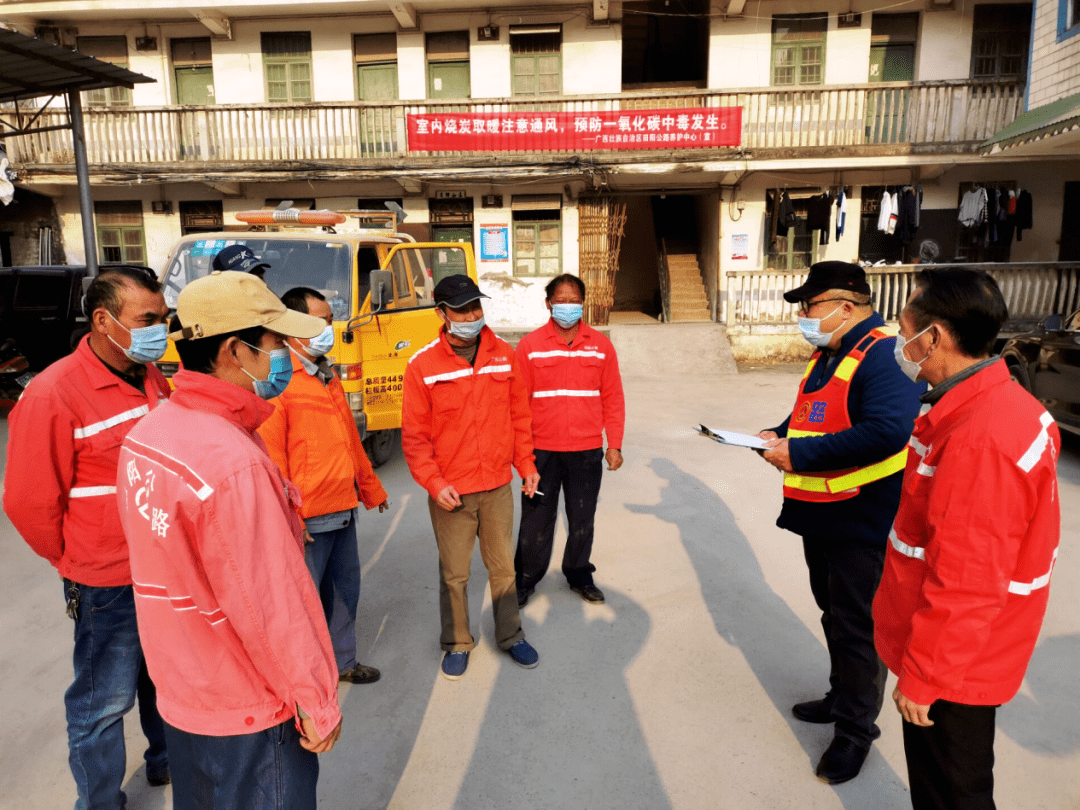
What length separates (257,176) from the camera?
1342 centimetres

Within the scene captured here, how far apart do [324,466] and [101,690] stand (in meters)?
1.12

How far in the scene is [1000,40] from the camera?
13.3 metres

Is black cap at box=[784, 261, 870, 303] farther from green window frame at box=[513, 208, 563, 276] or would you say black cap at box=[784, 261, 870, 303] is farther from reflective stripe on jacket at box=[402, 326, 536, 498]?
green window frame at box=[513, 208, 563, 276]

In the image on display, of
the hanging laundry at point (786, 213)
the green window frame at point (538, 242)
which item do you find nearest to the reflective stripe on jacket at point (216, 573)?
the green window frame at point (538, 242)

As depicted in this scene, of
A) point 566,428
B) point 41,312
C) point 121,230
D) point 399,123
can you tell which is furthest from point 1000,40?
point 121,230

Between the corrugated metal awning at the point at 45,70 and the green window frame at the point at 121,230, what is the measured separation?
611cm

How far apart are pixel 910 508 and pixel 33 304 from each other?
11.4 metres

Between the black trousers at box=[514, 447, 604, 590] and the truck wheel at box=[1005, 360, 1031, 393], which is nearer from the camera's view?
the black trousers at box=[514, 447, 604, 590]

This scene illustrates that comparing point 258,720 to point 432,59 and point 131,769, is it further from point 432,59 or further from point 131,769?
point 432,59

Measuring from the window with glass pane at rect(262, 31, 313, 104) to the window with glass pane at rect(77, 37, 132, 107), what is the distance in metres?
2.99

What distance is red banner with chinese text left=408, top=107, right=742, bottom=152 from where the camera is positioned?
509 inches

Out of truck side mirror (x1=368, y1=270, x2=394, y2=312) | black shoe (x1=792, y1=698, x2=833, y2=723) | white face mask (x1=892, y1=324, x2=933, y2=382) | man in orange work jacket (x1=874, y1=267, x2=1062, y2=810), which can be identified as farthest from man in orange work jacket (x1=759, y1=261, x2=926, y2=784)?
truck side mirror (x1=368, y1=270, x2=394, y2=312)

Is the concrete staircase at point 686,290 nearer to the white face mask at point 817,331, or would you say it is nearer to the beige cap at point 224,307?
the white face mask at point 817,331

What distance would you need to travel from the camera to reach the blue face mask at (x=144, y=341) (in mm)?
2281
